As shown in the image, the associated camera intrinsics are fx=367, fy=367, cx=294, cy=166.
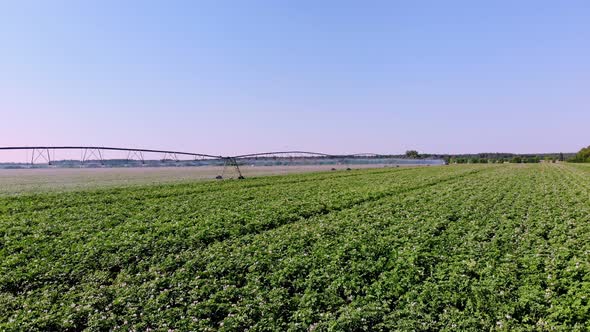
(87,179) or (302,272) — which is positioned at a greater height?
(87,179)

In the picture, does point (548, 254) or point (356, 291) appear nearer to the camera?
point (356, 291)

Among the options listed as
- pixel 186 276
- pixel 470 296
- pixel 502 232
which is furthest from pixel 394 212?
pixel 186 276

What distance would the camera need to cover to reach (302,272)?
938 centimetres

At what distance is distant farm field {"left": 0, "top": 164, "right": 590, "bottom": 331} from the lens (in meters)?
7.08

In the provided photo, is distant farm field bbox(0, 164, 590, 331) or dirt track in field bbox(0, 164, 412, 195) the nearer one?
distant farm field bbox(0, 164, 590, 331)

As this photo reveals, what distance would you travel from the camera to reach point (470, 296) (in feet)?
25.3

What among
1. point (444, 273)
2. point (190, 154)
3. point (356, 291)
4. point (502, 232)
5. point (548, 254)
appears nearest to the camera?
point (356, 291)

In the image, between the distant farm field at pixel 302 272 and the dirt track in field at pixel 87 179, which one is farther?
the dirt track in field at pixel 87 179

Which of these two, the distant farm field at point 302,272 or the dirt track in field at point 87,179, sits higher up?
the dirt track in field at point 87,179

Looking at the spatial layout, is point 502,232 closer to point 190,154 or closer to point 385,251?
point 385,251

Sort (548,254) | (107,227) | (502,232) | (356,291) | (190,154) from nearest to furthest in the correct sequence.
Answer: (356,291) → (548,254) → (502,232) → (107,227) → (190,154)

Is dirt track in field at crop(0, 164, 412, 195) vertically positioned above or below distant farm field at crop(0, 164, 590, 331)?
above

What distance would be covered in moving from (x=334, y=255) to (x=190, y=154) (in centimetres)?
6412

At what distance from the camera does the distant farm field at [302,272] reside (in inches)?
279
